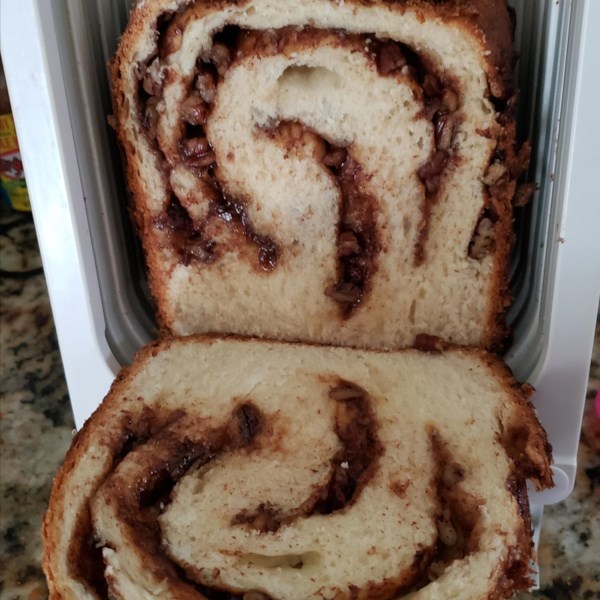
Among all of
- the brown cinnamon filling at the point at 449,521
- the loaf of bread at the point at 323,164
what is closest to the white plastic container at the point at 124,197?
the loaf of bread at the point at 323,164

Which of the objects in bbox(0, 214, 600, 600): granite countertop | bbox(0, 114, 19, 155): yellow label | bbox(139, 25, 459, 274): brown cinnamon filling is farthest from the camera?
bbox(0, 114, 19, 155): yellow label

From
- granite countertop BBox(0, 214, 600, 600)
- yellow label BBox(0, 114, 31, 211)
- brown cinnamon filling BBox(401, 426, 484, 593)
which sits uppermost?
yellow label BBox(0, 114, 31, 211)

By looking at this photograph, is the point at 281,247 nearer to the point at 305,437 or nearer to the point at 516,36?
the point at 305,437

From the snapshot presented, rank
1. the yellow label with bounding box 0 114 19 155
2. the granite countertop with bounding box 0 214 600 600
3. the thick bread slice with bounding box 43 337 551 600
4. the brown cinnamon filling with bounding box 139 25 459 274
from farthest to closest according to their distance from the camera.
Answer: the yellow label with bounding box 0 114 19 155 → the granite countertop with bounding box 0 214 600 600 → the brown cinnamon filling with bounding box 139 25 459 274 → the thick bread slice with bounding box 43 337 551 600

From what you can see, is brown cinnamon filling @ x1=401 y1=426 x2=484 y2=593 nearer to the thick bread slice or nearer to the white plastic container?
the thick bread slice

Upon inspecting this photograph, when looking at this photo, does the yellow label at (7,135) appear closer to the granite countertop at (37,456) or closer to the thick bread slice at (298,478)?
the granite countertop at (37,456)

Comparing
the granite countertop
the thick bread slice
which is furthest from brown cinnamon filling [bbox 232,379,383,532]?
the granite countertop

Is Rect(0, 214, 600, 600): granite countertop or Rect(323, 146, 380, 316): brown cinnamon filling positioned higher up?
Rect(323, 146, 380, 316): brown cinnamon filling

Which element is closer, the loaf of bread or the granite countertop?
the loaf of bread
